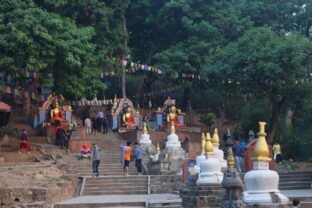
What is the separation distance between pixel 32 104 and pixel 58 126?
8707 millimetres

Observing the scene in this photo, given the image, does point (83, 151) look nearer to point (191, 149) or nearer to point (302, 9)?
point (191, 149)

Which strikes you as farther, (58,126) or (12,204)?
(58,126)

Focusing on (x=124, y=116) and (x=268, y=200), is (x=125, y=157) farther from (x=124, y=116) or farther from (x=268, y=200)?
(x=124, y=116)

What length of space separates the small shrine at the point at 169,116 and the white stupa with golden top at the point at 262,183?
90.0 ft

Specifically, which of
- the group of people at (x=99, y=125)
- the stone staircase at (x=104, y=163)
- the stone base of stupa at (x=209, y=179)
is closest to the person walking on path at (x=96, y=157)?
the stone staircase at (x=104, y=163)

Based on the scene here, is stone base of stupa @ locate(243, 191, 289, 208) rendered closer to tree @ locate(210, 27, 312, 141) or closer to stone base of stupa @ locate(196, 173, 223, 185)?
stone base of stupa @ locate(196, 173, 223, 185)

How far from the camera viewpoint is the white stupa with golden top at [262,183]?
10.9m

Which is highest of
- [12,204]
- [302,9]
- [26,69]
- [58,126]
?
[302,9]

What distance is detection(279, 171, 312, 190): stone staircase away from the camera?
23219 millimetres

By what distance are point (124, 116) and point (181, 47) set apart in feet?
20.9

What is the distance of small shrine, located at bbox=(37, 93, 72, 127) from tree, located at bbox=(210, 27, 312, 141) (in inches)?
350

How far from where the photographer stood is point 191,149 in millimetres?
32094

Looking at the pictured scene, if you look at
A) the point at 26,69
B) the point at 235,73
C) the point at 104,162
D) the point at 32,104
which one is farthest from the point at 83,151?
the point at 32,104

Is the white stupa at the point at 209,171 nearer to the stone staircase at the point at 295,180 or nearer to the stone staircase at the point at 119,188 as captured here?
the stone staircase at the point at 119,188
